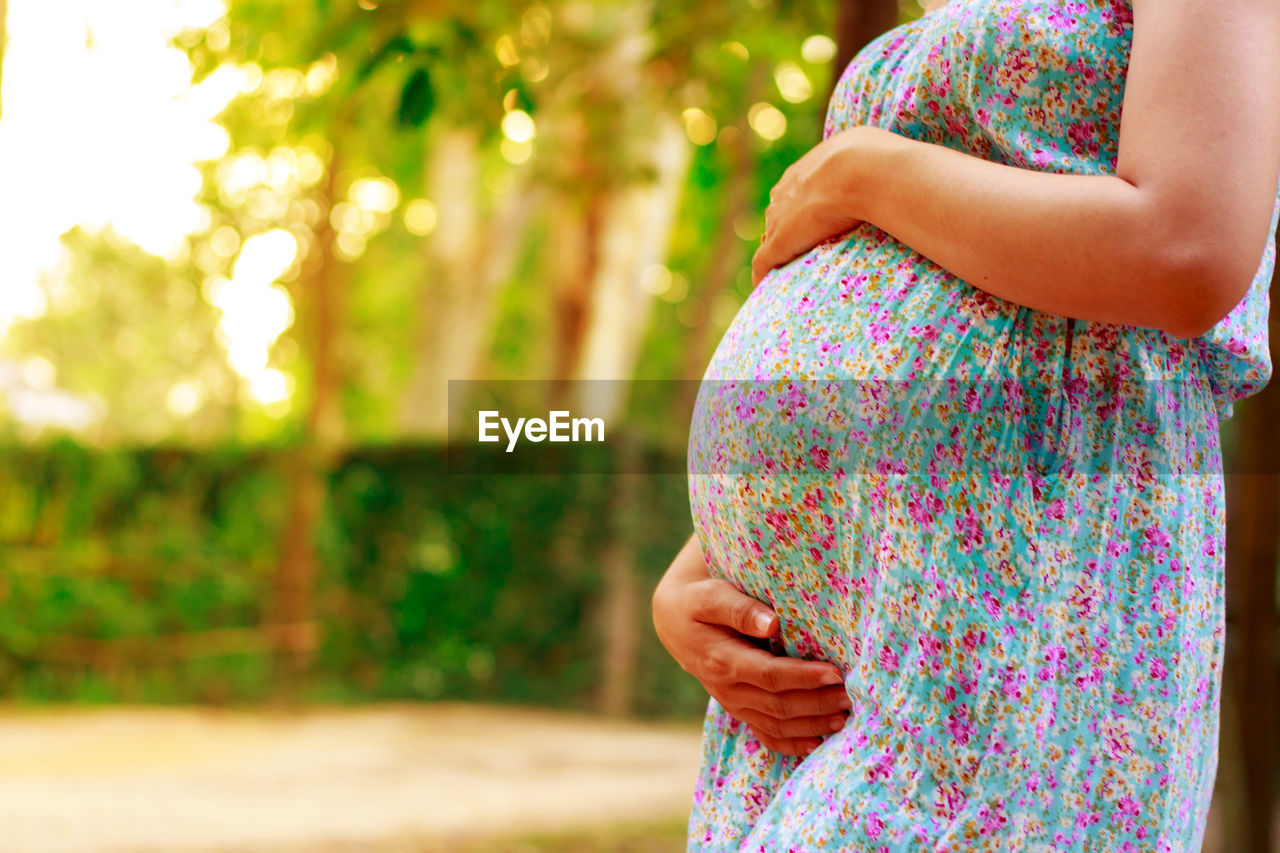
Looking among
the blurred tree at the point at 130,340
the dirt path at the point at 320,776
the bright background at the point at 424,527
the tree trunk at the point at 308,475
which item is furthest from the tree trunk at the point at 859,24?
the blurred tree at the point at 130,340

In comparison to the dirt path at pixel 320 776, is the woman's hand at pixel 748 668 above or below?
above

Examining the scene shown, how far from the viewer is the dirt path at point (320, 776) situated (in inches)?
251

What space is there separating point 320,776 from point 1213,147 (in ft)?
25.6

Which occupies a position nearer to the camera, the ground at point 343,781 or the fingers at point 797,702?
the fingers at point 797,702

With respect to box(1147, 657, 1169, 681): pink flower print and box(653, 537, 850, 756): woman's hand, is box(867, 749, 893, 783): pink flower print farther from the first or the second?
box(1147, 657, 1169, 681): pink flower print

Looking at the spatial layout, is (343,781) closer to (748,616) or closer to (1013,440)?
(748,616)

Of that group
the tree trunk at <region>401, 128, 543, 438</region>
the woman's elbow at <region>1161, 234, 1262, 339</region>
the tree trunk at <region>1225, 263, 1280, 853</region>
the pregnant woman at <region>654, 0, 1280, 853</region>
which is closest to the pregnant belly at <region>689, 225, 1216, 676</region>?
the pregnant woman at <region>654, 0, 1280, 853</region>

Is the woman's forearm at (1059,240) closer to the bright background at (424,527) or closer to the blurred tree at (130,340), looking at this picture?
the bright background at (424,527)

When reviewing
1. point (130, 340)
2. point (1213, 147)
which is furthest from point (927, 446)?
point (130, 340)

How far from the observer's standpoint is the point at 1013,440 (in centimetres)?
93

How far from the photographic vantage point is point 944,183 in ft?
3.03

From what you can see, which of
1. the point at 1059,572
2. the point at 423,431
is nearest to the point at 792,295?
the point at 1059,572

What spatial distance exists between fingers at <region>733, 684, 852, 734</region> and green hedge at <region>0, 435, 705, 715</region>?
946cm

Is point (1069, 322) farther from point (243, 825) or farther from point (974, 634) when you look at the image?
point (243, 825)
